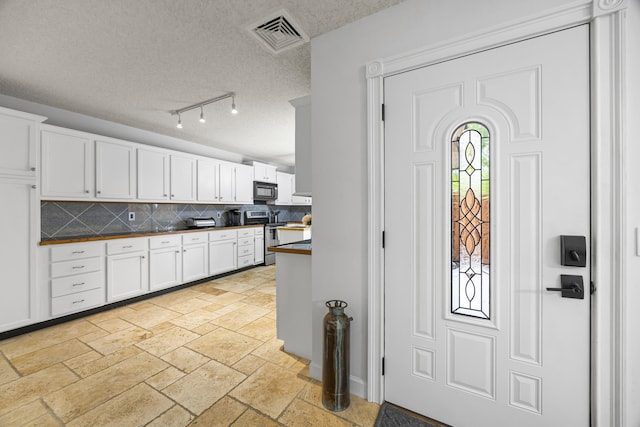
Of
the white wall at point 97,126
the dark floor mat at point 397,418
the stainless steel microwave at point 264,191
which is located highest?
the white wall at point 97,126

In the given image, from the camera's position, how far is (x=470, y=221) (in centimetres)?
146

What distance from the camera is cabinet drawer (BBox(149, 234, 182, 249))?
387 centimetres

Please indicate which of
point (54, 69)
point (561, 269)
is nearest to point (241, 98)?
point (54, 69)

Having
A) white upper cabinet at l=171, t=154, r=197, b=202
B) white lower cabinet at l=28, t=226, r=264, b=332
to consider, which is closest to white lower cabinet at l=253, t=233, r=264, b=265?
white lower cabinet at l=28, t=226, r=264, b=332

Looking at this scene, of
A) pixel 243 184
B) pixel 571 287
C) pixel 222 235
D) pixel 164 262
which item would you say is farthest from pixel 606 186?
pixel 243 184

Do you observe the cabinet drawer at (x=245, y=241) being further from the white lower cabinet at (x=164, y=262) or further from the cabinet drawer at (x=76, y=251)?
the cabinet drawer at (x=76, y=251)

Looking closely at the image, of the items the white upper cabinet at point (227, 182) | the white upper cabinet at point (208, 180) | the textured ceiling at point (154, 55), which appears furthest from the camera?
the white upper cabinet at point (227, 182)

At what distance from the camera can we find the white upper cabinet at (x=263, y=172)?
19.9 feet

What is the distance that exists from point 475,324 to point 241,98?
10.1ft

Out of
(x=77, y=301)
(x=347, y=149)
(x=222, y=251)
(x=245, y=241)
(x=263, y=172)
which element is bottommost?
(x=77, y=301)

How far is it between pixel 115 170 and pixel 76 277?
4.71 ft

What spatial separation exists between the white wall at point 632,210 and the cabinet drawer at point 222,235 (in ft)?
16.1

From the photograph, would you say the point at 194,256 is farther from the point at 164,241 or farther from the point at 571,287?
the point at 571,287

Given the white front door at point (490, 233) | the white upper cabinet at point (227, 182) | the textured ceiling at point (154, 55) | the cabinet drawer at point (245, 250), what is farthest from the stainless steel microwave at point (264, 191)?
the white front door at point (490, 233)
